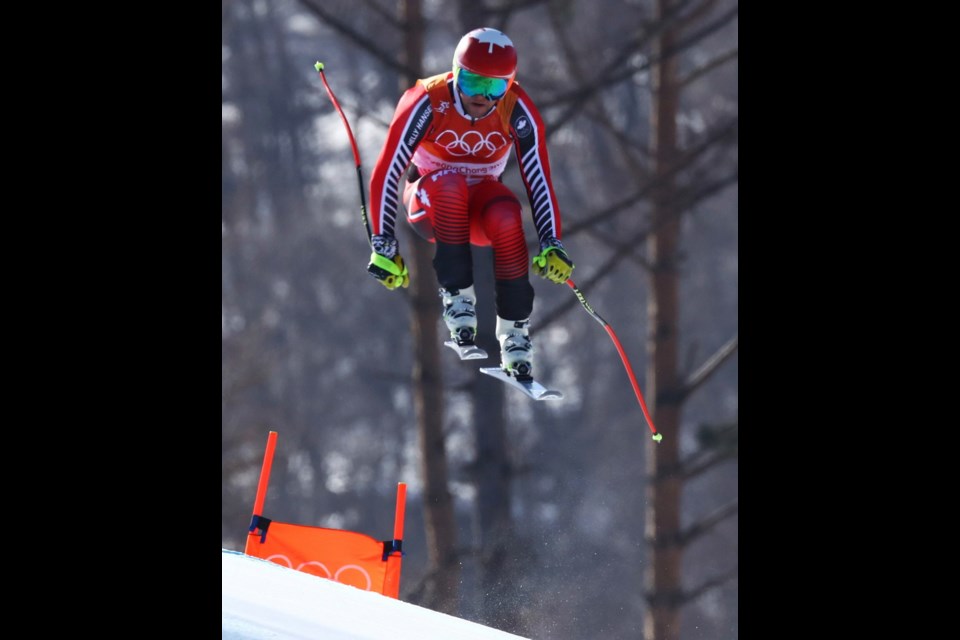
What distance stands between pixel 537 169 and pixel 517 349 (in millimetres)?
854

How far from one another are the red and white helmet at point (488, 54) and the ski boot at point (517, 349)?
119 centimetres

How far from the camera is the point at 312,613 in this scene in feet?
18.7

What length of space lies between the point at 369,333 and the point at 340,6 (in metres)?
8.95

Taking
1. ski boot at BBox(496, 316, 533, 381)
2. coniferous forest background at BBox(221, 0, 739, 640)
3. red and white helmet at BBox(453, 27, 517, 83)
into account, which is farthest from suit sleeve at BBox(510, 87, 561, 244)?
coniferous forest background at BBox(221, 0, 739, 640)

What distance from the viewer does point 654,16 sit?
11.0m

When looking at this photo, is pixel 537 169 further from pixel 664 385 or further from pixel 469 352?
pixel 664 385

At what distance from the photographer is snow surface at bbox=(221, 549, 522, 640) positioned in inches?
217

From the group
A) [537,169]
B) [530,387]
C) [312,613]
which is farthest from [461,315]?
[312,613]

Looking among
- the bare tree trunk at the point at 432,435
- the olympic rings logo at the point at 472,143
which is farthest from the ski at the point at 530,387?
the bare tree trunk at the point at 432,435

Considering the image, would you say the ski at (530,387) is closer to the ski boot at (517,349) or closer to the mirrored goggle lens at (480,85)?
the ski boot at (517,349)

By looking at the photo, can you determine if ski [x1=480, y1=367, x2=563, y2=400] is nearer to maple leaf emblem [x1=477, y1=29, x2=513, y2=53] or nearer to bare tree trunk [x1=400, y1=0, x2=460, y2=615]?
maple leaf emblem [x1=477, y1=29, x2=513, y2=53]

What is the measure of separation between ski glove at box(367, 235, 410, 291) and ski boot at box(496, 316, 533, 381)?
1.91ft
